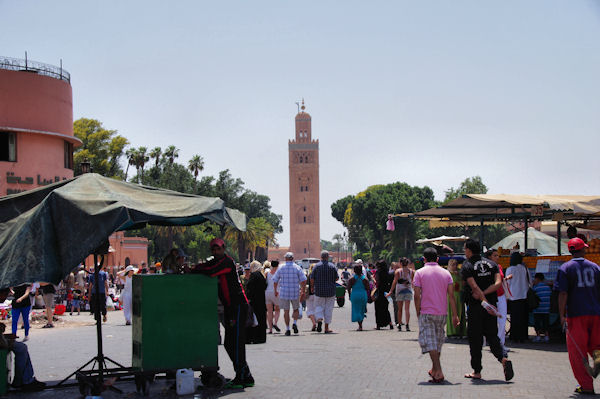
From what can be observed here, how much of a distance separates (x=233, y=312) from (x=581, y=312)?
164 inches

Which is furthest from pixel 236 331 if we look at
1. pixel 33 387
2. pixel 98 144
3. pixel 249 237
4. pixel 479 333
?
pixel 249 237

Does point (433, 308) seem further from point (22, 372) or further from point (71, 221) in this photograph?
point (22, 372)

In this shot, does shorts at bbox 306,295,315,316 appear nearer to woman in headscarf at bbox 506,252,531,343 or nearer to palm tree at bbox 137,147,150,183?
woman in headscarf at bbox 506,252,531,343

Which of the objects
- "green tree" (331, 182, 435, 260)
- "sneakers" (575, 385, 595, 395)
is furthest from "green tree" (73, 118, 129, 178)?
"sneakers" (575, 385, 595, 395)

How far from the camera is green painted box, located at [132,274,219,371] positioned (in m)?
8.49

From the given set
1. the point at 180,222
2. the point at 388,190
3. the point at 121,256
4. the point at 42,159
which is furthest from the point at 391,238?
the point at 180,222

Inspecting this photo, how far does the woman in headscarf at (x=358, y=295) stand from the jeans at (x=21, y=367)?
9.25m

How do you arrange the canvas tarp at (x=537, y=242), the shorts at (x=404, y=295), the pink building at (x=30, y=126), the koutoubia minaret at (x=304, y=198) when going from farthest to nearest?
the koutoubia minaret at (x=304, y=198), the pink building at (x=30, y=126), the canvas tarp at (x=537, y=242), the shorts at (x=404, y=295)

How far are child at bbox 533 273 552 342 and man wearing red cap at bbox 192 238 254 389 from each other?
278 inches

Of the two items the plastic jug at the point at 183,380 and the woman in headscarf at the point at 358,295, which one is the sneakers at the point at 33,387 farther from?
the woman in headscarf at the point at 358,295

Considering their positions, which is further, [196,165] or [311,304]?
[196,165]

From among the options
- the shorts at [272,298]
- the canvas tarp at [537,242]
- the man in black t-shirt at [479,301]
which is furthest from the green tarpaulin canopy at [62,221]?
the canvas tarp at [537,242]

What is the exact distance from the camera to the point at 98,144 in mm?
65562

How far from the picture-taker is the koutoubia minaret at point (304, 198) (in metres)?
160
